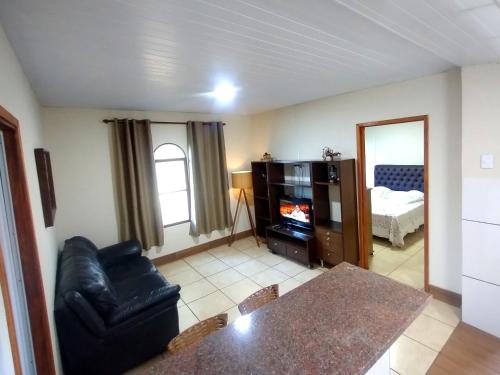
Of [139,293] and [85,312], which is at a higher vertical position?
[85,312]

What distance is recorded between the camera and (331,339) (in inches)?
47.4

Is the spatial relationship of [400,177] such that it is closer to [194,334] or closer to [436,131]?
[436,131]

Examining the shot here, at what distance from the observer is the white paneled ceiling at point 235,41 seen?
131 centimetres

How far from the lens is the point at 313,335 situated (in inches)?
48.6

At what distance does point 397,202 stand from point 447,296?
7.45 ft

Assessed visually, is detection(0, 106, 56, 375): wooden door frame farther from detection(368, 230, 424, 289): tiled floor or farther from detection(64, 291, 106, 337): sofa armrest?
detection(368, 230, 424, 289): tiled floor

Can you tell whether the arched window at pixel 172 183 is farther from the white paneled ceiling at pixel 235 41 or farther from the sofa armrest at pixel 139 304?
the sofa armrest at pixel 139 304

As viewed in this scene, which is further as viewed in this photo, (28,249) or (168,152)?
(168,152)

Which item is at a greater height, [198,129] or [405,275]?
[198,129]

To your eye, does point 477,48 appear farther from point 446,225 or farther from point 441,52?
point 446,225

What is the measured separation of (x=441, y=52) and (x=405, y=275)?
2.72 metres

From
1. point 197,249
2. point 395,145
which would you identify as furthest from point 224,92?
point 395,145

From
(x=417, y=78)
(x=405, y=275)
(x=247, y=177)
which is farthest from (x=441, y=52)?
(x=247, y=177)

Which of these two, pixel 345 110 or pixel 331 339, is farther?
pixel 345 110
